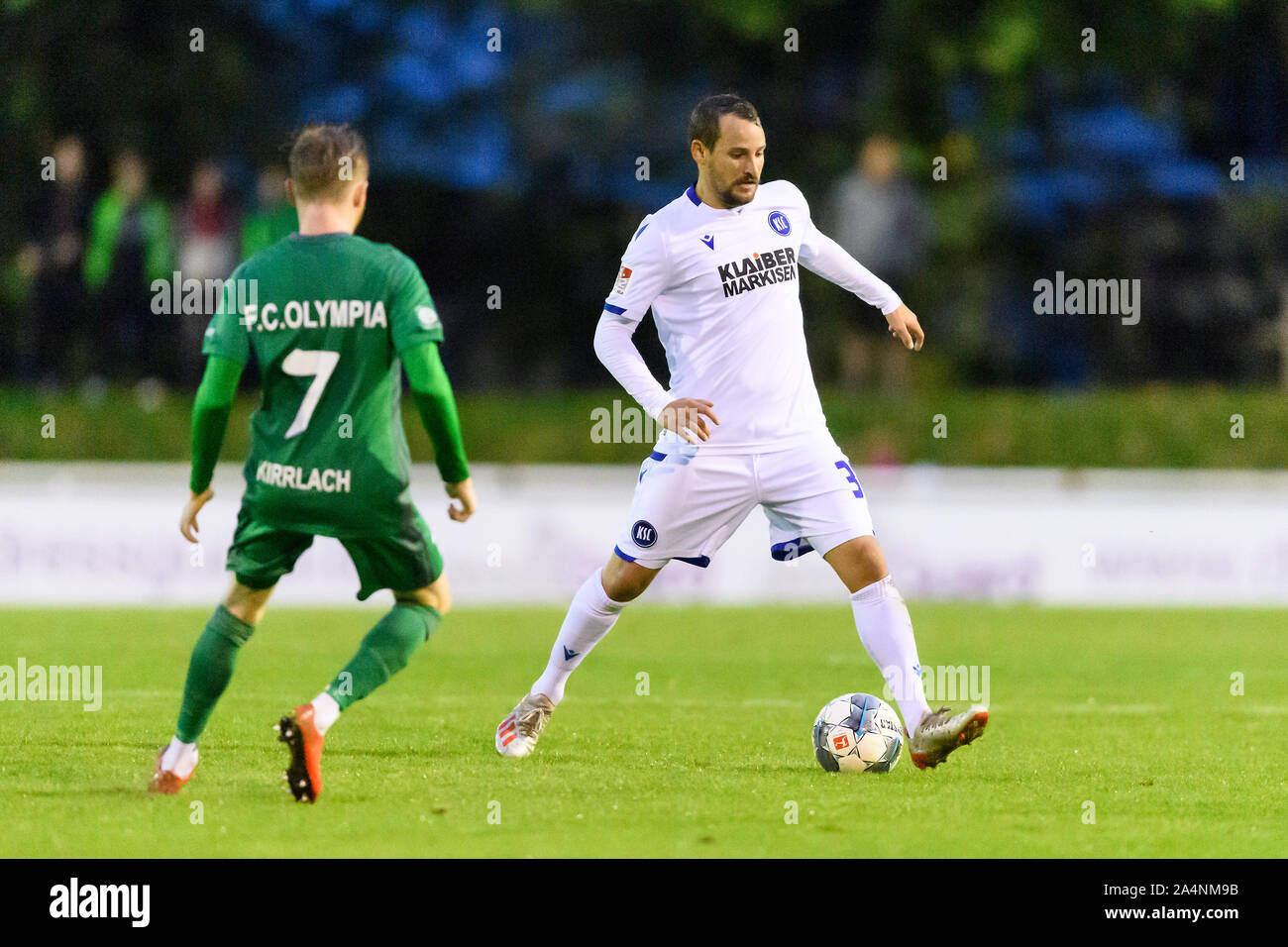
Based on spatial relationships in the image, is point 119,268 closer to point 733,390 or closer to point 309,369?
point 733,390

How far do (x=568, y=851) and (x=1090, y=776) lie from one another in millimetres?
2481

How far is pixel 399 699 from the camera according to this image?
31.8ft

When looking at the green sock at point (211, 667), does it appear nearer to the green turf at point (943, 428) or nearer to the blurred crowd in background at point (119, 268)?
the green turf at point (943, 428)

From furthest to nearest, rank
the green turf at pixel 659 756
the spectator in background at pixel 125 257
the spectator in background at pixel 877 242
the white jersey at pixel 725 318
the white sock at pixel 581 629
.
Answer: the spectator in background at pixel 877 242, the spectator in background at pixel 125 257, the white sock at pixel 581 629, the white jersey at pixel 725 318, the green turf at pixel 659 756

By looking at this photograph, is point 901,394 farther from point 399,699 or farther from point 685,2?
point 399,699

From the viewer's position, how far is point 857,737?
7.36 metres

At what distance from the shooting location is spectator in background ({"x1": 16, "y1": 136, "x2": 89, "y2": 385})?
16625 millimetres

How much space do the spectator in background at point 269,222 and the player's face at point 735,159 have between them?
922 centimetres

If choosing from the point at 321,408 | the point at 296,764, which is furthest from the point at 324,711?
the point at 321,408

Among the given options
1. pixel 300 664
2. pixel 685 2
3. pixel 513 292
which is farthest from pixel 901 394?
pixel 300 664

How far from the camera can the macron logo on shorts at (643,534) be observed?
7336mm

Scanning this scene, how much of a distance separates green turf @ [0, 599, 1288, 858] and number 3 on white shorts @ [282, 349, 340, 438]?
129 centimetres
